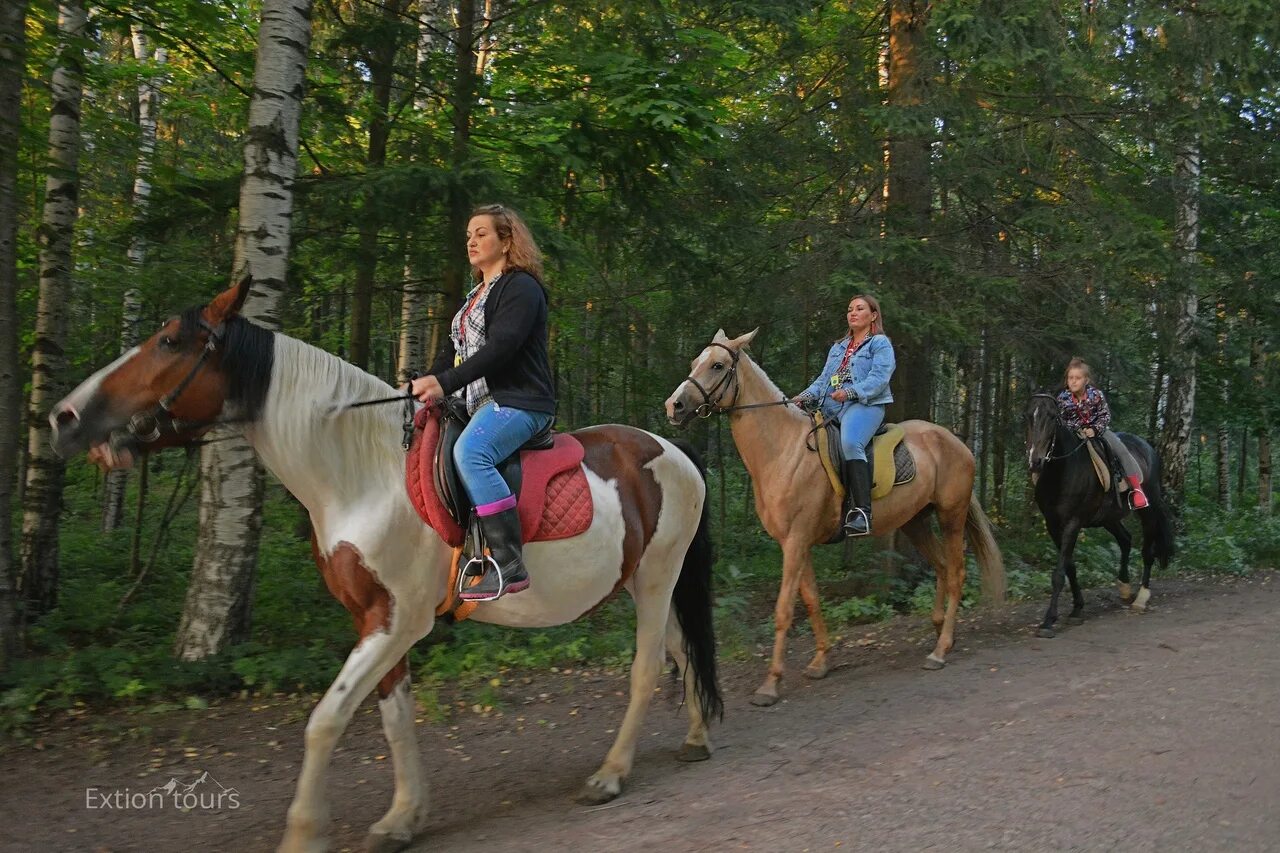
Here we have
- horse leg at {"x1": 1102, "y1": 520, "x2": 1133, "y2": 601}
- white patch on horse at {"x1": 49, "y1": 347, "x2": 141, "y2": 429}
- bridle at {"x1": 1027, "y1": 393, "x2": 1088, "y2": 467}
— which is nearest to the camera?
white patch on horse at {"x1": 49, "y1": 347, "x2": 141, "y2": 429}

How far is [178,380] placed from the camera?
3717mm

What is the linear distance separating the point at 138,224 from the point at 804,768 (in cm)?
669

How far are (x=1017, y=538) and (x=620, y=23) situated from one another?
36.4ft

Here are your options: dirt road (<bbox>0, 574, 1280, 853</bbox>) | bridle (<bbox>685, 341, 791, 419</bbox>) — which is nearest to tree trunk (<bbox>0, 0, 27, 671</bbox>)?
dirt road (<bbox>0, 574, 1280, 853</bbox>)

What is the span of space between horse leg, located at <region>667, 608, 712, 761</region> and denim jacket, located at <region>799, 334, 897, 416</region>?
280 cm

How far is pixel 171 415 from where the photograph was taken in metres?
3.72

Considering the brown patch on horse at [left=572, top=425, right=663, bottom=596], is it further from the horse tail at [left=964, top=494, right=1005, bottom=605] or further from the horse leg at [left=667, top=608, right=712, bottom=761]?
the horse tail at [left=964, top=494, right=1005, bottom=605]

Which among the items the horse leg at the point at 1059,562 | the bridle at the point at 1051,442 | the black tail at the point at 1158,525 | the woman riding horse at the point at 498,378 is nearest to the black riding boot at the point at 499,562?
the woman riding horse at the point at 498,378

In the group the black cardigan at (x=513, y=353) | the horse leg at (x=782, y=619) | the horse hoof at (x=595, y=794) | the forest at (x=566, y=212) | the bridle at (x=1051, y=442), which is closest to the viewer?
the black cardigan at (x=513, y=353)

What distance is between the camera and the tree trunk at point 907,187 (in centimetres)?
1070

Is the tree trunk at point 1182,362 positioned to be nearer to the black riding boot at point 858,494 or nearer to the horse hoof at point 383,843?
the black riding boot at point 858,494

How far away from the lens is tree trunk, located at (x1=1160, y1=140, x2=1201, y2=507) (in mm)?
13708

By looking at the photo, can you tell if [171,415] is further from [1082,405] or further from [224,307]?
[1082,405]

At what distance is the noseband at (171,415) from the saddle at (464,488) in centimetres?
91
